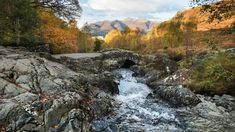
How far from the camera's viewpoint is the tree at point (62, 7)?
4034 cm

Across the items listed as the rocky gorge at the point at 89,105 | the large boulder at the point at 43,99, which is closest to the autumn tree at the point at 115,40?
the rocky gorge at the point at 89,105

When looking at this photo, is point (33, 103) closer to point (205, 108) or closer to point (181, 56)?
point (205, 108)

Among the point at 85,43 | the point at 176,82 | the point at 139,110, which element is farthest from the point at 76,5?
the point at 85,43

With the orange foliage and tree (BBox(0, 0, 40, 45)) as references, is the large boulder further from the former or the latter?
the orange foliage

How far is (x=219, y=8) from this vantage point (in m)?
14.0

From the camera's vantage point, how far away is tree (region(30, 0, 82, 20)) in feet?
132

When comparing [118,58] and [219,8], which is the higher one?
[219,8]

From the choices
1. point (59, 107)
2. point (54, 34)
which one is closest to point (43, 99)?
point (59, 107)

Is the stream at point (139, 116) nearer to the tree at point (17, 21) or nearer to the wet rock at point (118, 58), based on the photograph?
the tree at point (17, 21)

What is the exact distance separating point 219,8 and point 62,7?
96.3 ft

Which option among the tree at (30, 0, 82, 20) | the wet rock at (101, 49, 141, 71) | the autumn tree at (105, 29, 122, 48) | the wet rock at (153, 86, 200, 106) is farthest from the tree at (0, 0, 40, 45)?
the autumn tree at (105, 29, 122, 48)

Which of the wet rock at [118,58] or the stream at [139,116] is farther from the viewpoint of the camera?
the wet rock at [118,58]

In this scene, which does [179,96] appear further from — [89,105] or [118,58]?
[118,58]

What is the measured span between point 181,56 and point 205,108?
42.0 meters
